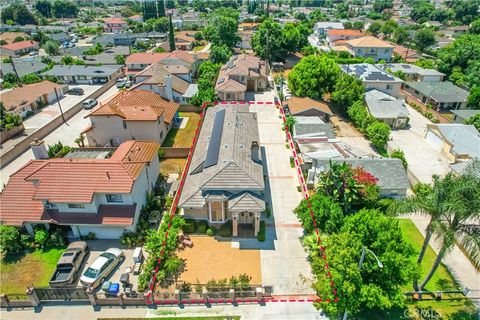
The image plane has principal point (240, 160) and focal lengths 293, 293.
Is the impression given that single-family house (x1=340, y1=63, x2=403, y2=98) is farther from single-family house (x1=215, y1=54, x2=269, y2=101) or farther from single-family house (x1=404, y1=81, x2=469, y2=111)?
single-family house (x1=215, y1=54, x2=269, y2=101)

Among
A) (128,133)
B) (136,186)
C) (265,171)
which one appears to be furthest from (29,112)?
(265,171)

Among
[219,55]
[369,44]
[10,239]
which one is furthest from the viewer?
[369,44]

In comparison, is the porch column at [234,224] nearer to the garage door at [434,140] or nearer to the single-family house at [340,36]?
the garage door at [434,140]

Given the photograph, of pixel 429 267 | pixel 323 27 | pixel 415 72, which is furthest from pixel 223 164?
pixel 323 27

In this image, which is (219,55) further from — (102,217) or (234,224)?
(102,217)

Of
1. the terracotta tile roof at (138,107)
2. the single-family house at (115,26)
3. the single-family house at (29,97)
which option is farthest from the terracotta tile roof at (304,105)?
the single-family house at (115,26)

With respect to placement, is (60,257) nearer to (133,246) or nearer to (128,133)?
(133,246)
